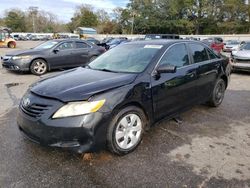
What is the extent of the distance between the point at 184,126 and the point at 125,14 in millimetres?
77273

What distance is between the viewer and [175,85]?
3984 millimetres

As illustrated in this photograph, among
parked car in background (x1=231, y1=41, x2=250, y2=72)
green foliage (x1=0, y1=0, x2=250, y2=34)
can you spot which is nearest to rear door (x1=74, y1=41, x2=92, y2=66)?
parked car in background (x1=231, y1=41, x2=250, y2=72)

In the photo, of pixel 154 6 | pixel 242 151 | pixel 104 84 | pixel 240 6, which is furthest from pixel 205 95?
pixel 154 6

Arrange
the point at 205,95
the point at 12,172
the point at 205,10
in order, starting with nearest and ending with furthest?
the point at 12,172
the point at 205,95
the point at 205,10

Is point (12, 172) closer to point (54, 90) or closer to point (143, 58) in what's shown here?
point (54, 90)

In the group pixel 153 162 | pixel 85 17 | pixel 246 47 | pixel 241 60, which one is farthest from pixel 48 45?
pixel 85 17

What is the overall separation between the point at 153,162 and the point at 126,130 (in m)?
0.54

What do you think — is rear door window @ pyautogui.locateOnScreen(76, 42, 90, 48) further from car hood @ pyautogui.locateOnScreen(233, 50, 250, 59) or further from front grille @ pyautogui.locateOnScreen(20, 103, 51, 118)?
front grille @ pyautogui.locateOnScreen(20, 103, 51, 118)

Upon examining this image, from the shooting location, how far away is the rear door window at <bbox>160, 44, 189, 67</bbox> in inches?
157

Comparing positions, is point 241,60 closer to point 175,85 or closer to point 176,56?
point 176,56

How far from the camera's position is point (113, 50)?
468cm

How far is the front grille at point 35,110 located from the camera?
9.84ft

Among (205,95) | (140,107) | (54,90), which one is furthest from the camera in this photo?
(205,95)

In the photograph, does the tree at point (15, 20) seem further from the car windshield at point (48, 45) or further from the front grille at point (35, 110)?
the front grille at point (35, 110)
